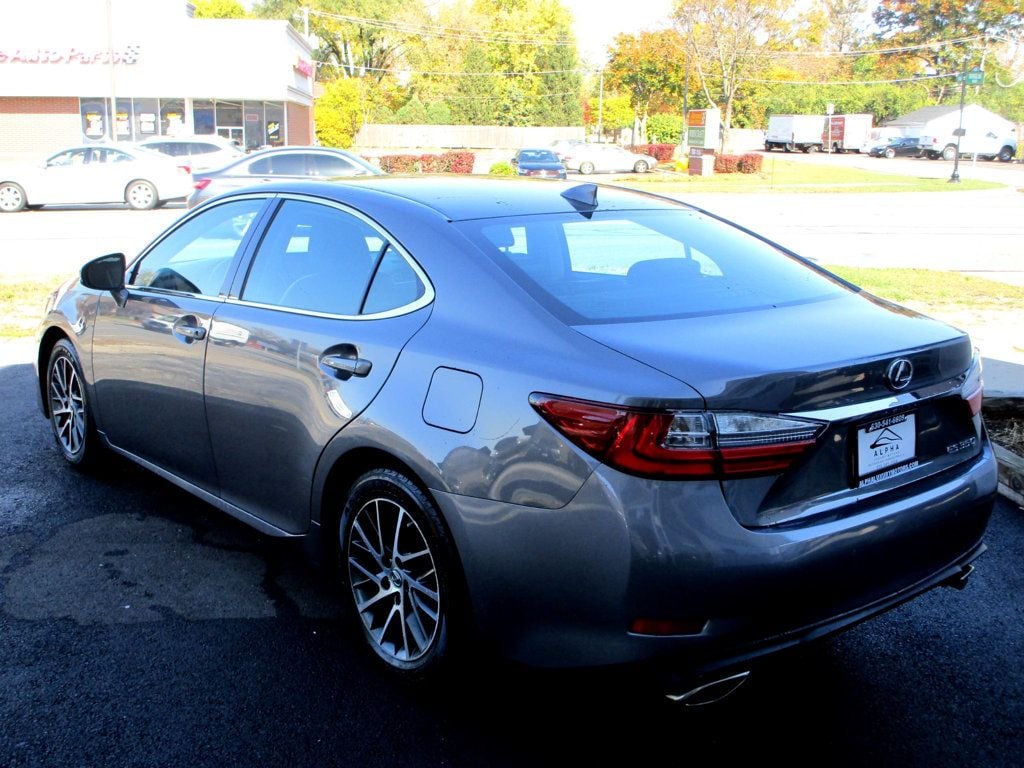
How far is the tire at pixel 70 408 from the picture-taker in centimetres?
517

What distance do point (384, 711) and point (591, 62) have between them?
355ft

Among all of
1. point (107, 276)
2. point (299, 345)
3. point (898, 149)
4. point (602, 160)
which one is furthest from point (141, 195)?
point (898, 149)

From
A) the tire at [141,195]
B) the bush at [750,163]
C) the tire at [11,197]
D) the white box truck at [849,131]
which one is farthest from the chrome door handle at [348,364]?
the white box truck at [849,131]

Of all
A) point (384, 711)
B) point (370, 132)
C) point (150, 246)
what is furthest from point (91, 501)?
point (370, 132)

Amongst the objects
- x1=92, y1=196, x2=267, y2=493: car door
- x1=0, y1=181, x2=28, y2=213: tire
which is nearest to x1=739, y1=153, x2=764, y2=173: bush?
x1=0, y1=181, x2=28, y2=213: tire

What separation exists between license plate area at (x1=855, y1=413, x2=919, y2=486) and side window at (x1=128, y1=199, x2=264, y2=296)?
2592 millimetres

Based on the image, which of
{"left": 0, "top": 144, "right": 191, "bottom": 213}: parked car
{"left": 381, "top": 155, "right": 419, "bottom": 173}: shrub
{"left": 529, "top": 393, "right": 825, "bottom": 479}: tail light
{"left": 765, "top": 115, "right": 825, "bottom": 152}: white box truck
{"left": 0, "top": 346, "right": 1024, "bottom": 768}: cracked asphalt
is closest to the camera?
{"left": 529, "top": 393, "right": 825, "bottom": 479}: tail light

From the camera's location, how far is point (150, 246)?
4.89 metres

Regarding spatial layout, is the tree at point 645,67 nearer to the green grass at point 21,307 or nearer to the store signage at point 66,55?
the store signage at point 66,55

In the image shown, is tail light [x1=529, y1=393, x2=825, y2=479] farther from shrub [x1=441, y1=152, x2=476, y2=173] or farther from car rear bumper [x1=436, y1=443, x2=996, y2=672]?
shrub [x1=441, y1=152, x2=476, y2=173]

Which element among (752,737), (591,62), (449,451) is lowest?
(752,737)

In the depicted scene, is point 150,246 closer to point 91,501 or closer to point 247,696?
point 91,501

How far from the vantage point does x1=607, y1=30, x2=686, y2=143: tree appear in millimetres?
69062

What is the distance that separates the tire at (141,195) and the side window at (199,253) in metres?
20.0
